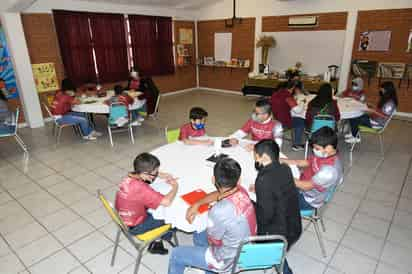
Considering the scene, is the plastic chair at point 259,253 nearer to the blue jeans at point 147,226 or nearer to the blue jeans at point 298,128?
the blue jeans at point 147,226

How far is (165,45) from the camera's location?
930cm

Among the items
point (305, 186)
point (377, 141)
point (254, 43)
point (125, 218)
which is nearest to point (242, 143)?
point (305, 186)

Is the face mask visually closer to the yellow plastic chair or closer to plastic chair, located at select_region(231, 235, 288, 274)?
plastic chair, located at select_region(231, 235, 288, 274)

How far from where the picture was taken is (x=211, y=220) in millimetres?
1646

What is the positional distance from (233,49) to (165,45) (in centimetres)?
235

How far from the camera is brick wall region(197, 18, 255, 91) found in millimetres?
9117

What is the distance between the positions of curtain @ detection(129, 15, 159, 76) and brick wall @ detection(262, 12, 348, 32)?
3.58 m

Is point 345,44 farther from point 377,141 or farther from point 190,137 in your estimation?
point 190,137

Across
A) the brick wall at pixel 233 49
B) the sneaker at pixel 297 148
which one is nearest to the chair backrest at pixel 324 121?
the sneaker at pixel 297 148

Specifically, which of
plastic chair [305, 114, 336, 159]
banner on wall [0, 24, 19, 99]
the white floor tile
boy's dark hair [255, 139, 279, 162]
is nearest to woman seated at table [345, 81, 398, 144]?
plastic chair [305, 114, 336, 159]

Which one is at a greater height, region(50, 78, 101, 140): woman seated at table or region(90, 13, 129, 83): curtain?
region(90, 13, 129, 83): curtain

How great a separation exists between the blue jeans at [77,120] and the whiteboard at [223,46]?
5.82 metres

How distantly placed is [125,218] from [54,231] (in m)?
1.39

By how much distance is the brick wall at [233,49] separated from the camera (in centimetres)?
912
